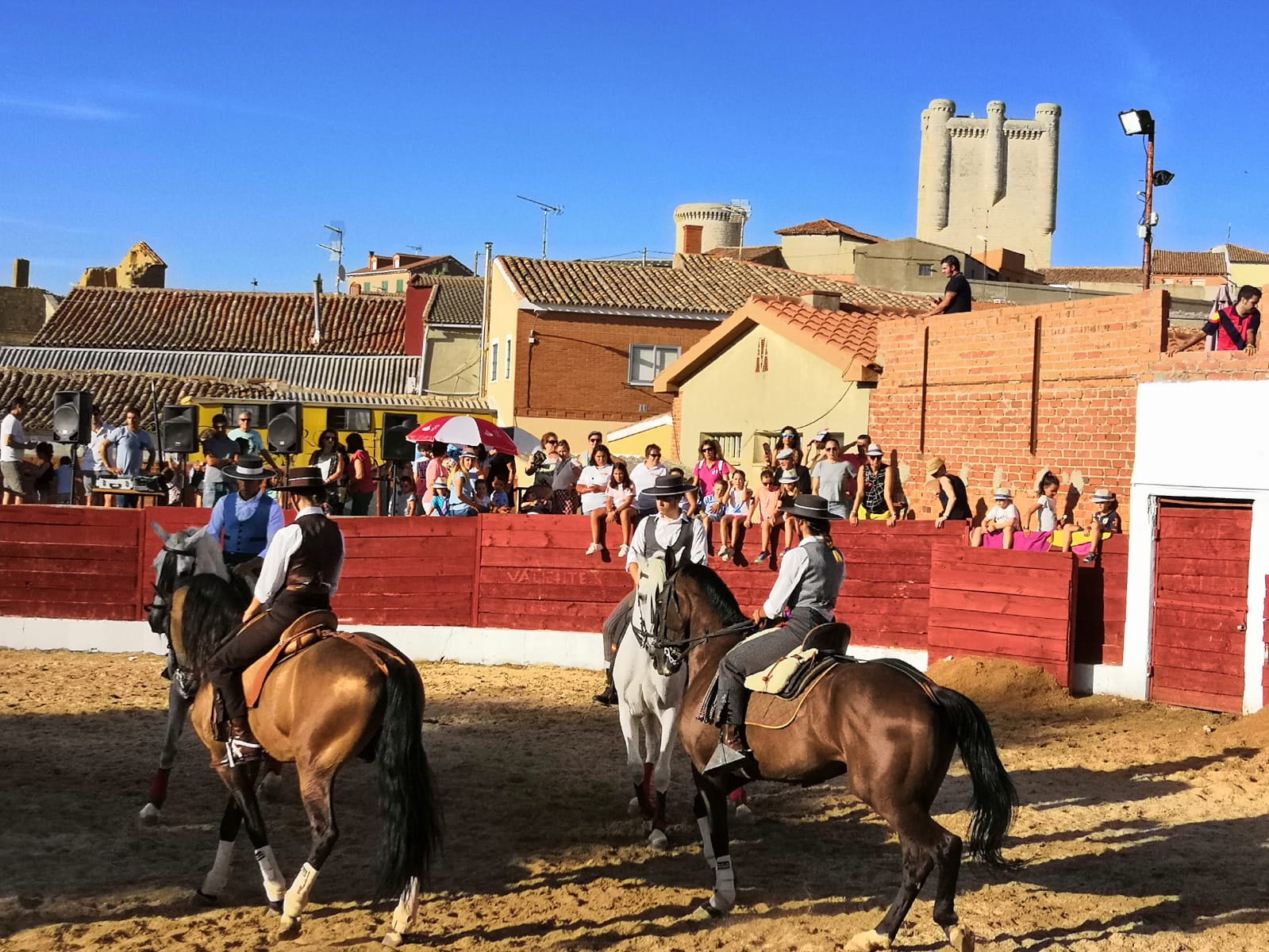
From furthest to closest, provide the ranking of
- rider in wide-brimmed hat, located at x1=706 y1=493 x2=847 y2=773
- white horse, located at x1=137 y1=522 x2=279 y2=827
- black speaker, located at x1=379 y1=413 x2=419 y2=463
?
black speaker, located at x1=379 y1=413 x2=419 y2=463 → white horse, located at x1=137 y1=522 x2=279 y2=827 → rider in wide-brimmed hat, located at x1=706 y1=493 x2=847 y2=773

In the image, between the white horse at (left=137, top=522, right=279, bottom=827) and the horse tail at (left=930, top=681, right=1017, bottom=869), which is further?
the white horse at (left=137, top=522, right=279, bottom=827)

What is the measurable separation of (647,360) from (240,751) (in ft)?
102

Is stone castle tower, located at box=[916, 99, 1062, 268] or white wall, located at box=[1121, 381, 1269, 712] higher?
stone castle tower, located at box=[916, 99, 1062, 268]

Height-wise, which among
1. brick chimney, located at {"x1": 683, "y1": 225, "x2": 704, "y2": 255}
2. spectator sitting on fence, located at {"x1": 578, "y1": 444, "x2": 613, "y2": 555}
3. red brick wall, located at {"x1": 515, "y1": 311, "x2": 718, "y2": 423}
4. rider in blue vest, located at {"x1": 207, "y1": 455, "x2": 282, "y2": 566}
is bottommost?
rider in blue vest, located at {"x1": 207, "y1": 455, "x2": 282, "y2": 566}

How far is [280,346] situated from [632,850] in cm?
4488

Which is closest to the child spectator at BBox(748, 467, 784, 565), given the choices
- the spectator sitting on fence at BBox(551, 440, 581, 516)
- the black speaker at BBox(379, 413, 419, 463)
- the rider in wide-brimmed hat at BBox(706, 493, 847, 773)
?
the spectator sitting on fence at BBox(551, 440, 581, 516)

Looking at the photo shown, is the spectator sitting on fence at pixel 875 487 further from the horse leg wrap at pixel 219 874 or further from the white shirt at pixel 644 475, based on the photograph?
the horse leg wrap at pixel 219 874

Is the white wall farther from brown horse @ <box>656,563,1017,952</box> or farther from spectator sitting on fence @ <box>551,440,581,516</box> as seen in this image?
spectator sitting on fence @ <box>551,440,581,516</box>

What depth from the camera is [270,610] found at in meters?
7.27

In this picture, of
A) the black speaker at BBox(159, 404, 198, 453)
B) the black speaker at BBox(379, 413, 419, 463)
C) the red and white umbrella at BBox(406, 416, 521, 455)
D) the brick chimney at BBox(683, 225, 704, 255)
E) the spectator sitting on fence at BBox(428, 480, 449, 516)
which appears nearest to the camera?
the black speaker at BBox(159, 404, 198, 453)

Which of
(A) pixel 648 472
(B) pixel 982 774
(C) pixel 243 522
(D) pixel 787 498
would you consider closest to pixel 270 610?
(C) pixel 243 522

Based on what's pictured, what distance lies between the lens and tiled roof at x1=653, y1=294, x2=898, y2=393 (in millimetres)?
20969

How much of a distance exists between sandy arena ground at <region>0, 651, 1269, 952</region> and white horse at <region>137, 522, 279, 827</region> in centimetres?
24

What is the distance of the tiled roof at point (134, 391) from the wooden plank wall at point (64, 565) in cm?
1898
